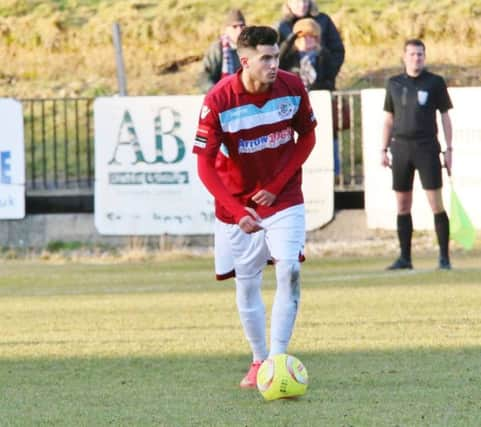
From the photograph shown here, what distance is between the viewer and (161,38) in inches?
1289

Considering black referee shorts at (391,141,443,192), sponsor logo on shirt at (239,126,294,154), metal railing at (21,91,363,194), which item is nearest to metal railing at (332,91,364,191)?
metal railing at (21,91,363,194)

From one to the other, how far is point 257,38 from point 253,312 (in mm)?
1560

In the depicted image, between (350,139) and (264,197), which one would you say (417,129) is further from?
(264,197)

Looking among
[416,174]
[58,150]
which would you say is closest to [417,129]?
[416,174]

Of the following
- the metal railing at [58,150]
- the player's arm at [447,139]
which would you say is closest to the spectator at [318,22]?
the metal railing at [58,150]

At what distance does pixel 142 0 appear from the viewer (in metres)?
35.3

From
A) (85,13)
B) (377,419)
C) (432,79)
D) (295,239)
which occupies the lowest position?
(377,419)

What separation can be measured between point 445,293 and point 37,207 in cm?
777

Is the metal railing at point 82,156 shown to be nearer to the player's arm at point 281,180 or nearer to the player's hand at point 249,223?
the player's arm at point 281,180

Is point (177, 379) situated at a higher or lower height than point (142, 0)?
lower

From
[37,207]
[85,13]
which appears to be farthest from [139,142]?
[85,13]

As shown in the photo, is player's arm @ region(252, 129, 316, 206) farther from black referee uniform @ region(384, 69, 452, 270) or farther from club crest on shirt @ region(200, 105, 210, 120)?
black referee uniform @ region(384, 69, 452, 270)

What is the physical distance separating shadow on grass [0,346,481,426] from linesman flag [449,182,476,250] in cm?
715

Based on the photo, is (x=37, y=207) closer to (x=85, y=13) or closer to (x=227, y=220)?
(x=227, y=220)
